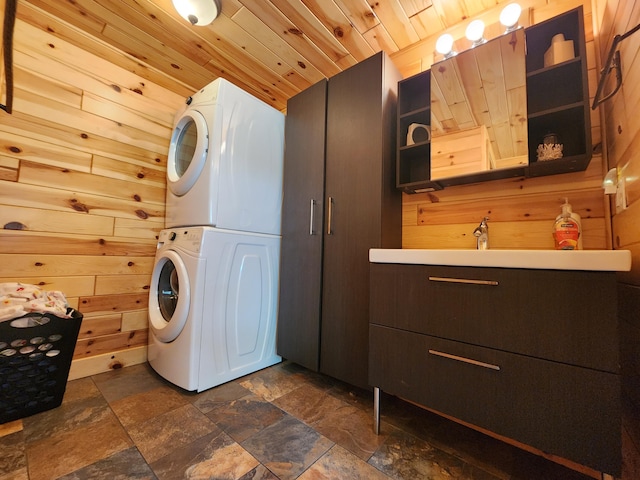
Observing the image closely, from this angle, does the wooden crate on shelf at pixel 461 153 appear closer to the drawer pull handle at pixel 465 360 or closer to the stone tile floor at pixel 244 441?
the drawer pull handle at pixel 465 360

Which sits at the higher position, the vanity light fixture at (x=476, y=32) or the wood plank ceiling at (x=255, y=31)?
the wood plank ceiling at (x=255, y=31)

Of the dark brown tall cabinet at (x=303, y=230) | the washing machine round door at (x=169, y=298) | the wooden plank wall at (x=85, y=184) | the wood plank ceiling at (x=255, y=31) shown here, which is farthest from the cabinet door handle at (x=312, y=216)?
the wooden plank wall at (x=85, y=184)

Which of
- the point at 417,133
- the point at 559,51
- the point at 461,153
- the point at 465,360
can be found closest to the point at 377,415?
the point at 465,360

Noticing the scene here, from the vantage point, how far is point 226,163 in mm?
1569

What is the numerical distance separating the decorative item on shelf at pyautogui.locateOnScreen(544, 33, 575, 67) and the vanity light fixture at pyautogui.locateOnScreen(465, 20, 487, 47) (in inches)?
12.3

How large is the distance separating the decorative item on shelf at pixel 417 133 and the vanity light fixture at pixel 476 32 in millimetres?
455

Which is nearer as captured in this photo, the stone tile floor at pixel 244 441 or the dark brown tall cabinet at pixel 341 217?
the stone tile floor at pixel 244 441

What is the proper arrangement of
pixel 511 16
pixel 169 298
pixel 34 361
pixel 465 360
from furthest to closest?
pixel 169 298
pixel 511 16
pixel 34 361
pixel 465 360

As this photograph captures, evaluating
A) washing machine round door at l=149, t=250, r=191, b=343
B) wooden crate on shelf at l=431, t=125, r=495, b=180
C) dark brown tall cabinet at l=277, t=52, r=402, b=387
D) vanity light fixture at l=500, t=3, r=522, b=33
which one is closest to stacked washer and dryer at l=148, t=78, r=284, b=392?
washing machine round door at l=149, t=250, r=191, b=343

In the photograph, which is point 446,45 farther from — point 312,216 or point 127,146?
point 127,146

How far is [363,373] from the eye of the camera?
1.35 meters

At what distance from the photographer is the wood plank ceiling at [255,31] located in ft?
4.76

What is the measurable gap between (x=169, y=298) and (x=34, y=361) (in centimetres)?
62

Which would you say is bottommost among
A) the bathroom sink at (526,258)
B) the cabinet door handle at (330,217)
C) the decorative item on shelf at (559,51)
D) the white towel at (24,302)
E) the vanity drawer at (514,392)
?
the vanity drawer at (514,392)
